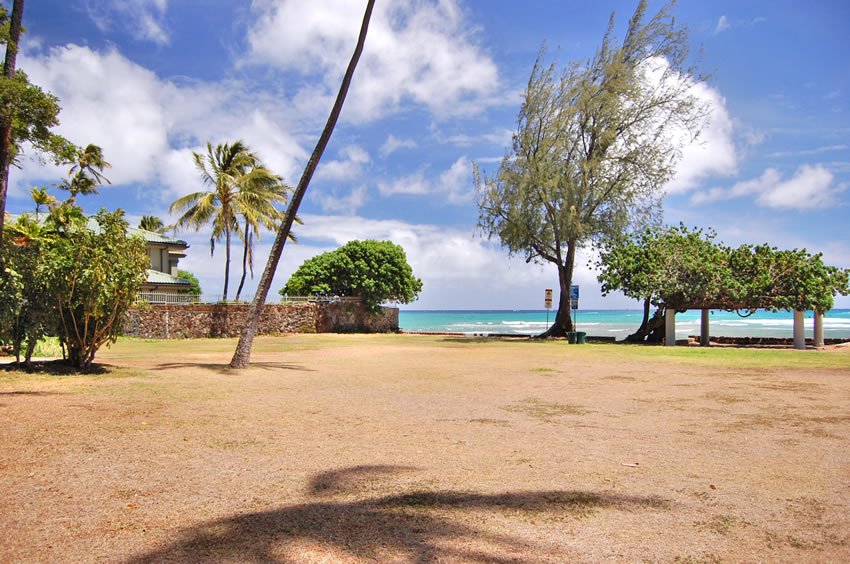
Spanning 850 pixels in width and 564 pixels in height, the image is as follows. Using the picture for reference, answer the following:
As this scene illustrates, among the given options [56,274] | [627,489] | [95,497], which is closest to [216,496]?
[95,497]

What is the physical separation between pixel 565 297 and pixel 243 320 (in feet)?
54.4

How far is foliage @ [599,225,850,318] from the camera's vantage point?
2305cm

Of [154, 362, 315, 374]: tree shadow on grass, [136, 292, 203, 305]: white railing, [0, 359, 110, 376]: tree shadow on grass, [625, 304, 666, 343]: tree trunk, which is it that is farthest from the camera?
[625, 304, 666, 343]: tree trunk

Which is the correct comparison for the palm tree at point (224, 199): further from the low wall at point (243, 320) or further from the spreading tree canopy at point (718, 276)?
the spreading tree canopy at point (718, 276)

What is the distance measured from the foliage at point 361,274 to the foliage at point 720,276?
15.4m

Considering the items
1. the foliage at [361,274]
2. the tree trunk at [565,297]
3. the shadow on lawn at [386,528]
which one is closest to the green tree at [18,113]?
the shadow on lawn at [386,528]

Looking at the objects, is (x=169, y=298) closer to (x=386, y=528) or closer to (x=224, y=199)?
(x=224, y=199)

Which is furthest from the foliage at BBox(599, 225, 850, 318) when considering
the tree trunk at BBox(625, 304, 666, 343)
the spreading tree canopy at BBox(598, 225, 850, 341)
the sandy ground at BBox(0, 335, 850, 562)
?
the sandy ground at BBox(0, 335, 850, 562)

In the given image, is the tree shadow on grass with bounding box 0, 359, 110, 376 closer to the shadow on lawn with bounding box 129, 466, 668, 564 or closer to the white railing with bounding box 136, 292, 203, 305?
the shadow on lawn with bounding box 129, 466, 668, 564

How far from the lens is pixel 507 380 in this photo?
12.0 metres

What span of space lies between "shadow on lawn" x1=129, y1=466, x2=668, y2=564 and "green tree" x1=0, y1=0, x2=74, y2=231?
28.5 ft

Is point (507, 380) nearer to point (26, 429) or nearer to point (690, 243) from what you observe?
point (26, 429)

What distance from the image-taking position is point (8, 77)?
398 inches

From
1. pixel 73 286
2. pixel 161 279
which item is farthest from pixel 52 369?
pixel 161 279
